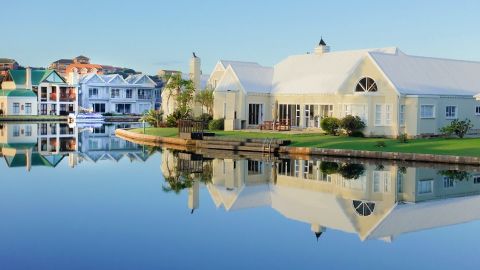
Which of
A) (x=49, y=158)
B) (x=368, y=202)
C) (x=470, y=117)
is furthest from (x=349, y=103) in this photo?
(x=368, y=202)

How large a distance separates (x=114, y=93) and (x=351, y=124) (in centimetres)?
6216

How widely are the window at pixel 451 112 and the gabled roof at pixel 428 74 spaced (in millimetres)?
928

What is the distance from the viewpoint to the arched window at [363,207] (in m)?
18.8

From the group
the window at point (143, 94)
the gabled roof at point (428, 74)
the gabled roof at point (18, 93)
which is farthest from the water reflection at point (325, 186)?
→ the window at point (143, 94)

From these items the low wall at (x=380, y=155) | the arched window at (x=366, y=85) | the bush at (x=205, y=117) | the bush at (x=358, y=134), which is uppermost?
the arched window at (x=366, y=85)

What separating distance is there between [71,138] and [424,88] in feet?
89.7

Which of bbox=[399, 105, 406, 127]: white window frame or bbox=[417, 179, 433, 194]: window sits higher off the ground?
bbox=[399, 105, 406, 127]: white window frame

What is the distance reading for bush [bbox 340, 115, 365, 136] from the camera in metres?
39.5

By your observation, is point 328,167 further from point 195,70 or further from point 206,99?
point 195,70

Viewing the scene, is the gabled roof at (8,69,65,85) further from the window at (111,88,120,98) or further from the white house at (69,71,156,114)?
the window at (111,88,120,98)

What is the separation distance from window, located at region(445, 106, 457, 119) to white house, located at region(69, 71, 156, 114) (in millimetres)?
63489

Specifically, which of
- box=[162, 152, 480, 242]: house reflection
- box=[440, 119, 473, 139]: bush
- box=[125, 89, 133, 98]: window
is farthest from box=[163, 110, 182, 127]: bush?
box=[125, 89, 133, 98]: window

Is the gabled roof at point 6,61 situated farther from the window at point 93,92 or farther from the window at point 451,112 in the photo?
the window at point 451,112

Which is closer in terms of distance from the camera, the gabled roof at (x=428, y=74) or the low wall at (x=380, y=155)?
the low wall at (x=380, y=155)
